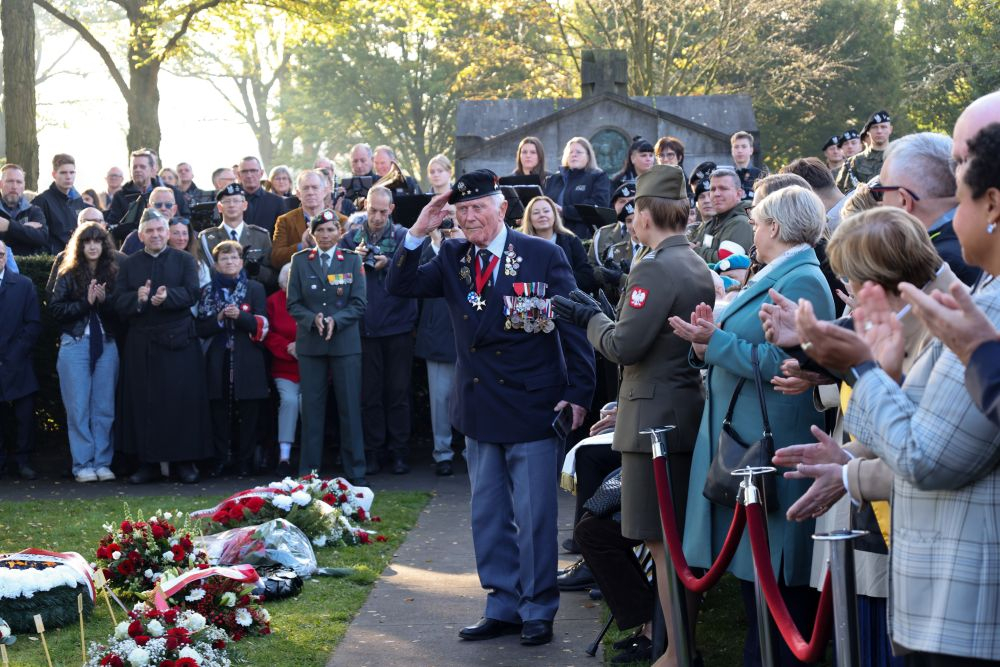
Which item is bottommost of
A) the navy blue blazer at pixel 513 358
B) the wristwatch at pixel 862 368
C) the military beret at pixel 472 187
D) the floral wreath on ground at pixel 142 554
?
the floral wreath on ground at pixel 142 554

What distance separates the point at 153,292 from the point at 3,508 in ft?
7.63

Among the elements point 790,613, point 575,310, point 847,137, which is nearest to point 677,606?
point 790,613

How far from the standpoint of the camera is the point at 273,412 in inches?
494

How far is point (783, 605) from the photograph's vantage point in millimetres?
4043

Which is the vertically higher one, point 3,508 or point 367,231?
point 367,231

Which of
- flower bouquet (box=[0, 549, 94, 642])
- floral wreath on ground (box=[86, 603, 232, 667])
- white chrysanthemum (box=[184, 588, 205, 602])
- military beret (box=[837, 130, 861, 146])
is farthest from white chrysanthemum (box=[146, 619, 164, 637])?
military beret (box=[837, 130, 861, 146])

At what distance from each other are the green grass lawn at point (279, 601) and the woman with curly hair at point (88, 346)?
49.1 inches

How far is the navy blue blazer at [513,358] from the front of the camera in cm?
675

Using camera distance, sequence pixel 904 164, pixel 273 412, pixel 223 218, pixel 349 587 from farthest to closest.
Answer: pixel 223 218
pixel 273 412
pixel 349 587
pixel 904 164

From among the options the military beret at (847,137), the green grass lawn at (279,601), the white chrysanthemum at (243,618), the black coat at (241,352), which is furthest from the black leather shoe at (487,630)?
the military beret at (847,137)

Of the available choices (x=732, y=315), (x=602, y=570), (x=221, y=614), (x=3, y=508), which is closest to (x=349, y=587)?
(x=221, y=614)

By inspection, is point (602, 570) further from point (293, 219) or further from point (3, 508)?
point (293, 219)

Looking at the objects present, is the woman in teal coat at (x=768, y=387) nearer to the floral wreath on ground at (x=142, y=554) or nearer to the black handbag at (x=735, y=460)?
the black handbag at (x=735, y=460)

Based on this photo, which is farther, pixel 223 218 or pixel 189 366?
pixel 223 218
